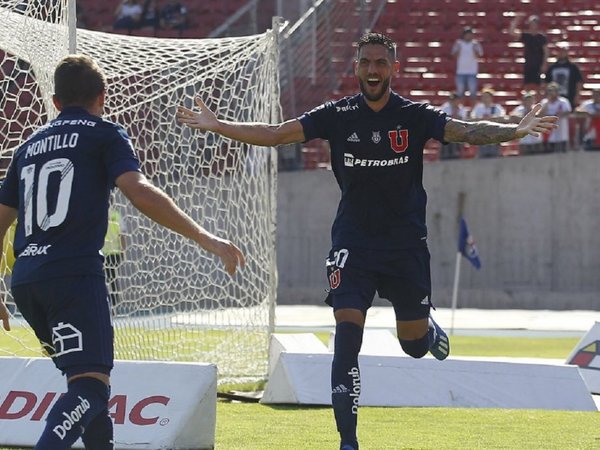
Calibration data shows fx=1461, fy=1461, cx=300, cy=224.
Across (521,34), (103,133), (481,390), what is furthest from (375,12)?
(103,133)

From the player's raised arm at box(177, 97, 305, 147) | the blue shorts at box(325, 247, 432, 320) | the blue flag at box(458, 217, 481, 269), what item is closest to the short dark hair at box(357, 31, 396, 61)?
the player's raised arm at box(177, 97, 305, 147)

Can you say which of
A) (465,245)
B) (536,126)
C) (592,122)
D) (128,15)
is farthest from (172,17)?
(536,126)

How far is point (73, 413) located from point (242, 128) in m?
2.33

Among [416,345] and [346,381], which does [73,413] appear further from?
[416,345]

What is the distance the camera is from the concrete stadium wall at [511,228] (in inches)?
981

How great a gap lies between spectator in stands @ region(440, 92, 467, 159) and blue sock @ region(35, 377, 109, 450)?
18108mm

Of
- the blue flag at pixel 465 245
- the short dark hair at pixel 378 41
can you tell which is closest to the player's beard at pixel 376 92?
the short dark hair at pixel 378 41

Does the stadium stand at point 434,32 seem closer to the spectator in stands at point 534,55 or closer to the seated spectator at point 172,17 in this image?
the seated spectator at point 172,17

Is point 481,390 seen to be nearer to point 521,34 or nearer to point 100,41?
point 100,41

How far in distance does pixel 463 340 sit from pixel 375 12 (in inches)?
423

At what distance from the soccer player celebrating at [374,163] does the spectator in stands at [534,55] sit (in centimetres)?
1881

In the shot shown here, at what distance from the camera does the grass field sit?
8523 millimetres

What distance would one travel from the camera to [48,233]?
601 centimetres

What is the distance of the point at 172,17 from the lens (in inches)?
1094
